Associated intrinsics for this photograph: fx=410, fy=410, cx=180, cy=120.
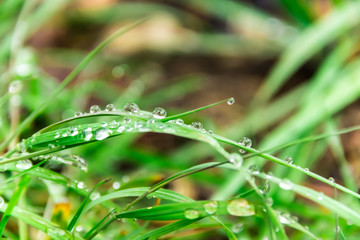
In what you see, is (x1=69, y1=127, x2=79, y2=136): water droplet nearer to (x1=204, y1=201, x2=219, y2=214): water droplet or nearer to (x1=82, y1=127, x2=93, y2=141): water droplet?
(x1=82, y1=127, x2=93, y2=141): water droplet

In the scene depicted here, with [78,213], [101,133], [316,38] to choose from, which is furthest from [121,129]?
[316,38]

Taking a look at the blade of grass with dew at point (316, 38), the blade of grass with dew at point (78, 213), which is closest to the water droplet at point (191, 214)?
the blade of grass with dew at point (78, 213)

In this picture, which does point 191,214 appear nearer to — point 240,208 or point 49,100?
point 240,208

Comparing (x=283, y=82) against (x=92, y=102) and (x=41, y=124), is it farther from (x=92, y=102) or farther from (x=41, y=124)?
(x=41, y=124)

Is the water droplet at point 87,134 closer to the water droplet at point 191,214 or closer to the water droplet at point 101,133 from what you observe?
the water droplet at point 101,133

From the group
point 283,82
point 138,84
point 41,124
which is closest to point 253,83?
point 283,82
